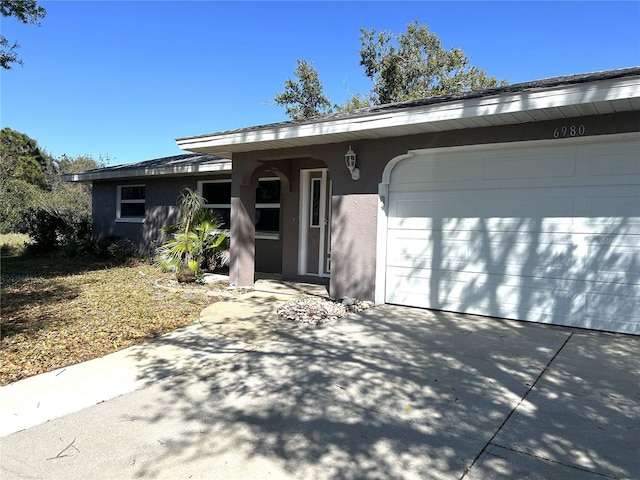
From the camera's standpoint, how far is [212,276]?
9.79 meters

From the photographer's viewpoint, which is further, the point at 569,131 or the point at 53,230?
the point at 53,230

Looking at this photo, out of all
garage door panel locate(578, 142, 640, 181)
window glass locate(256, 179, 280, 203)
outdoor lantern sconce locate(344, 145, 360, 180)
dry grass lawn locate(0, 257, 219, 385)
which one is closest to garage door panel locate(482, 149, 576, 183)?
garage door panel locate(578, 142, 640, 181)

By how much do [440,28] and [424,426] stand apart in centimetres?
2761

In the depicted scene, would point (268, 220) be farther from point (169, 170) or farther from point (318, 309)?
point (318, 309)

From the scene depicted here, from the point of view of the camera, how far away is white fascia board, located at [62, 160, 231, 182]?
10.3 meters

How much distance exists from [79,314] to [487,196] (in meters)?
6.12

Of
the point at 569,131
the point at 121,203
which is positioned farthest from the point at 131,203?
the point at 569,131

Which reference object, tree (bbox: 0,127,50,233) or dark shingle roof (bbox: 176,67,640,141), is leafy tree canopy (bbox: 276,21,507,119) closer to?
tree (bbox: 0,127,50,233)

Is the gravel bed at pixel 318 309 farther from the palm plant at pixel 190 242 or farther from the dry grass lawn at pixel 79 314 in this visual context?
the palm plant at pixel 190 242

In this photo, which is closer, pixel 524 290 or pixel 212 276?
pixel 524 290

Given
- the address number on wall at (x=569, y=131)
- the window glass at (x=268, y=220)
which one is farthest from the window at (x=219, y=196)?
the address number on wall at (x=569, y=131)

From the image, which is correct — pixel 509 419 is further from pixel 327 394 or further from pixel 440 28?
pixel 440 28

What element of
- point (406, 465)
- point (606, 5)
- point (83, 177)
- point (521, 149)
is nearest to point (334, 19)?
point (606, 5)

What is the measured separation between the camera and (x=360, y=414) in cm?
313
